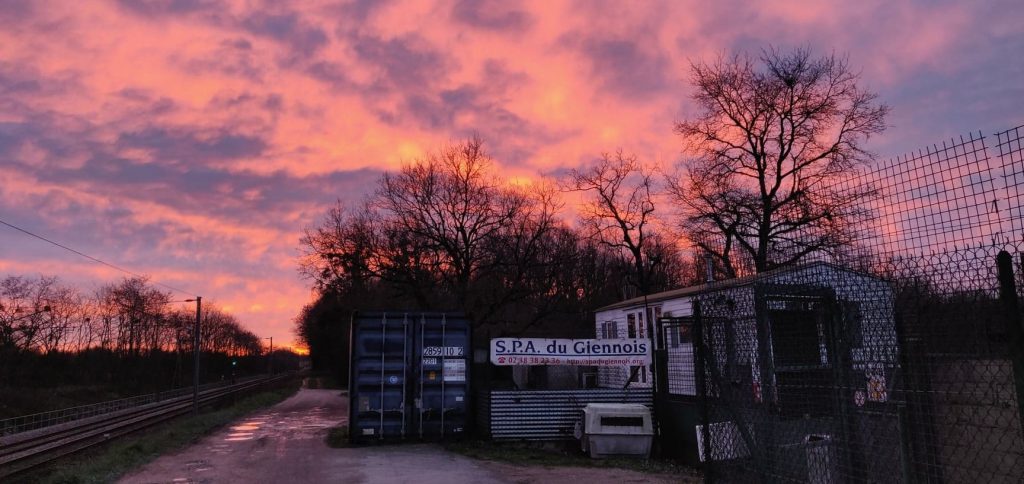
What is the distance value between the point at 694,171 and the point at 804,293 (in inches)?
1163

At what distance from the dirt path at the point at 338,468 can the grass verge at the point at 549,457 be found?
41 cm

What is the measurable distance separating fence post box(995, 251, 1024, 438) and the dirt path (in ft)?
24.0

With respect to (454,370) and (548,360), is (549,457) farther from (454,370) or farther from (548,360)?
(454,370)

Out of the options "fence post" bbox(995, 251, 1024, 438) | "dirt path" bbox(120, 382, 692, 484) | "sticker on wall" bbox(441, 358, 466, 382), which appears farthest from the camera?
"sticker on wall" bbox(441, 358, 466, 382)

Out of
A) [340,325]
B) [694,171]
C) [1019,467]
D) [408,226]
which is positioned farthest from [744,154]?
[340,325]

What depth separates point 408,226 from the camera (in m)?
31.6

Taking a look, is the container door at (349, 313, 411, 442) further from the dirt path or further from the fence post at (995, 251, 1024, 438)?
the fence post at (995, 251, 1024, 438)

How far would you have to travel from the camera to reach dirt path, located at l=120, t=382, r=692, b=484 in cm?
1077

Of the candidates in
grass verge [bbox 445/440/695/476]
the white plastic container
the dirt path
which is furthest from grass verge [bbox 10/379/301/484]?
the white plastic container

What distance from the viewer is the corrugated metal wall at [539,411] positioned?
1359 centimetres

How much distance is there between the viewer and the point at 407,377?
15.2 m

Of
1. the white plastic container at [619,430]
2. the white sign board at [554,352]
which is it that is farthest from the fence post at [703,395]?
the white sign board at [554,352]

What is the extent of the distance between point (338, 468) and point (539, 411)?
4.17 metres

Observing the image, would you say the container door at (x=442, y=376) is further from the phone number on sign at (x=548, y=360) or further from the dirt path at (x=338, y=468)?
the phone number on sign at (x=548, y=360)
